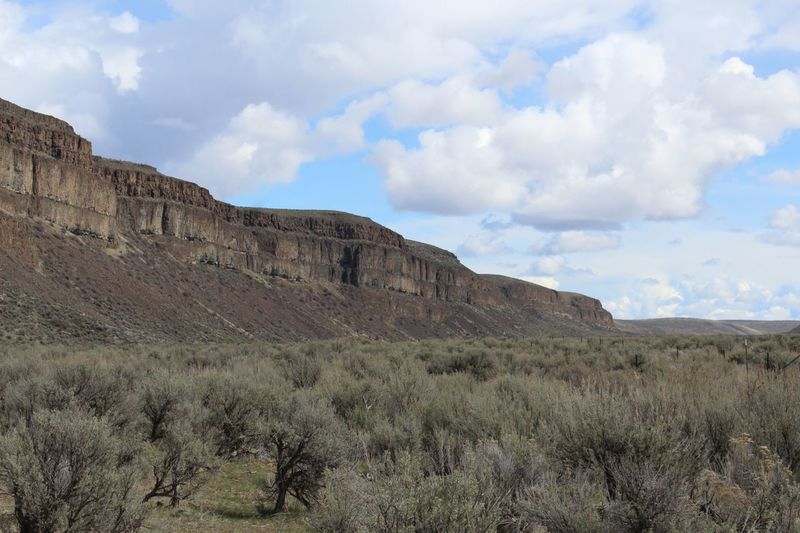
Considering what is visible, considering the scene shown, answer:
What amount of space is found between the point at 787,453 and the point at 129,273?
71329 mm

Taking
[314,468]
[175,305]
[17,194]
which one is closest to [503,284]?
[175,305]

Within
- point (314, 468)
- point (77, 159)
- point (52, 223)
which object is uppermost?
point (77, 159)

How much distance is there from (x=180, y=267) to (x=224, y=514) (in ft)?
255

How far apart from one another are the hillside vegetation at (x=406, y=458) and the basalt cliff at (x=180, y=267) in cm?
2957

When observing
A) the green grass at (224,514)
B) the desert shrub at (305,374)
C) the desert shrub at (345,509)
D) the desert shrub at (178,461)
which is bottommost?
the green grass at (224,514)

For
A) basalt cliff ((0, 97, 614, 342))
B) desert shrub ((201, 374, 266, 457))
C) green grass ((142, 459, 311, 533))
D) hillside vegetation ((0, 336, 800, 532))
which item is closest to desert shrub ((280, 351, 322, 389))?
hillside vegetation ((0, 336, 800, 532))

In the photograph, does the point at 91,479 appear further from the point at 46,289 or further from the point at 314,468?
the point at 46,289

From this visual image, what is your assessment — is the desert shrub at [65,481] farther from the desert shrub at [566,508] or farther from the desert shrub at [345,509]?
the desert shrub at [566,508]

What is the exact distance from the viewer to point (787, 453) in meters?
6.70

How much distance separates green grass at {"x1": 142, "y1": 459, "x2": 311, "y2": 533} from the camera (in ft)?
28.2

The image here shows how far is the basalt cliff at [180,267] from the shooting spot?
51.8 metres

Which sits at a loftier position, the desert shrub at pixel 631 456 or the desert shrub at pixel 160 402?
the desert shrub at pixel 631 456

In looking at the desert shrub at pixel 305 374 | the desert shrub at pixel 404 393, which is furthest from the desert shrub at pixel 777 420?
the desert shrub at pixel 305 374

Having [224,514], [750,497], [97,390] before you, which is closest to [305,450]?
[224,514]
